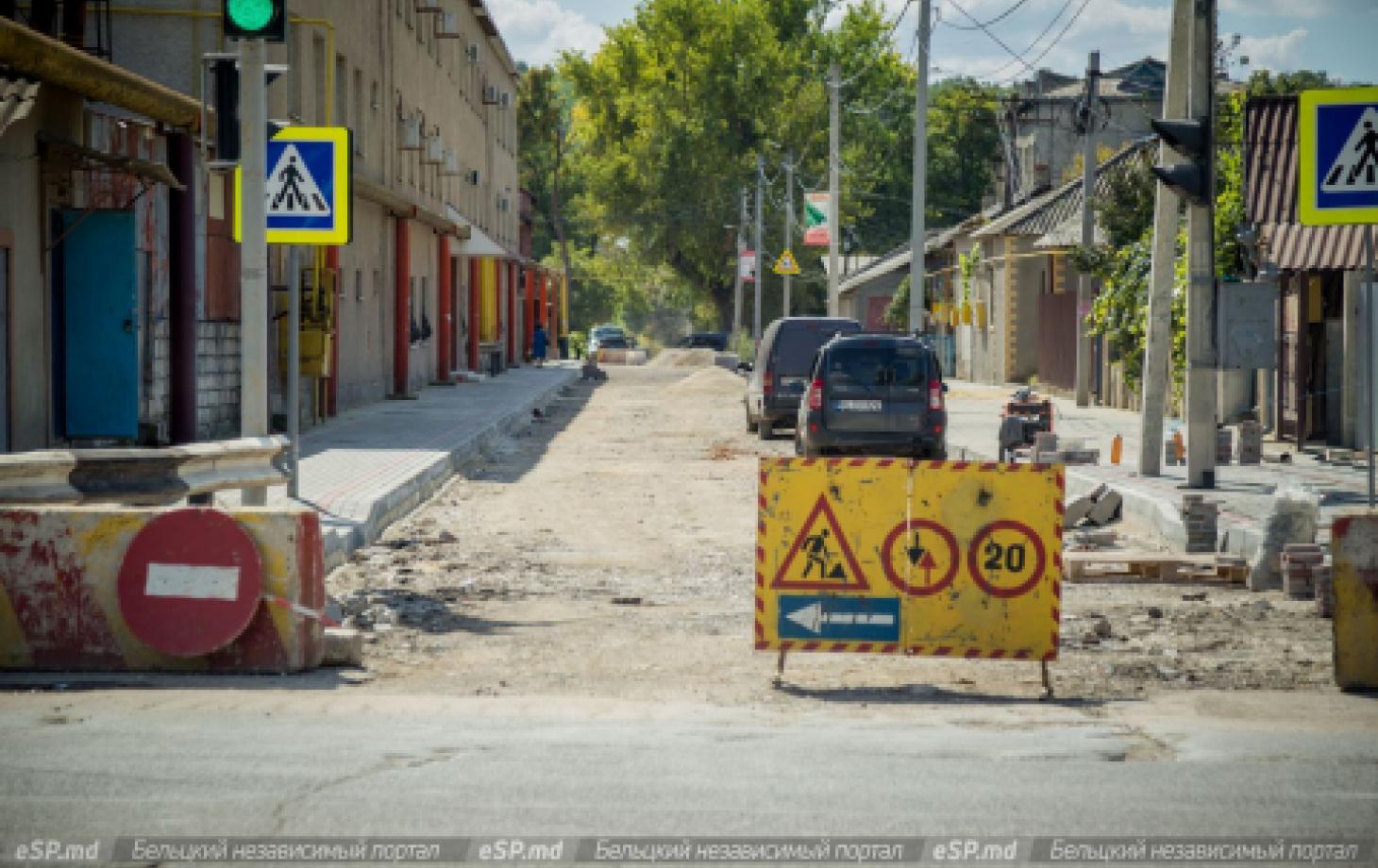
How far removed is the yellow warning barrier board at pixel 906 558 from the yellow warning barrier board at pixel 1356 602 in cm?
130

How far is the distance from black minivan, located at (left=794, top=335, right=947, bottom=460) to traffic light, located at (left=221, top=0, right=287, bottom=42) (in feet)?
40.3

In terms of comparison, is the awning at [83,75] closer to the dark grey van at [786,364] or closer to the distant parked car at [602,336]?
the dark grey van at [786,364]

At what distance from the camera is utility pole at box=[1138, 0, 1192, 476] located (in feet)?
61.0

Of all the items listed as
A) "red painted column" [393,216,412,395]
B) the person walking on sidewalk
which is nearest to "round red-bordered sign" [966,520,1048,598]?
"red painted column" [393,216,412,395]

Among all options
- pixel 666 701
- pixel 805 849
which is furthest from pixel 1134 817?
pixel 666 701

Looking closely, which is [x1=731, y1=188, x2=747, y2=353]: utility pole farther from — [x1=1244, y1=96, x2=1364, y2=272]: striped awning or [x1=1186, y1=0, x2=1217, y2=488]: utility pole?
[x1=1186, y1=0, x2=1217, y2=488]: utility pole

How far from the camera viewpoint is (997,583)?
8.95 m

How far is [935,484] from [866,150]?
290 ft

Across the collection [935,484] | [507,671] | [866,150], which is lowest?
[507,671]

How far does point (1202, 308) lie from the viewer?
58.6 feet

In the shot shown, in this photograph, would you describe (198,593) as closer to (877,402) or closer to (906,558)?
(906,558)

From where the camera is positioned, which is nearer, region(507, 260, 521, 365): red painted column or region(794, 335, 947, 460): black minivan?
region(794, 335, 947, 460): black minivan

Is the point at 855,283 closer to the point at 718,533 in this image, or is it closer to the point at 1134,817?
the point at 718,533

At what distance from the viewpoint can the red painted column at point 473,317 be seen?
52.4 metres
